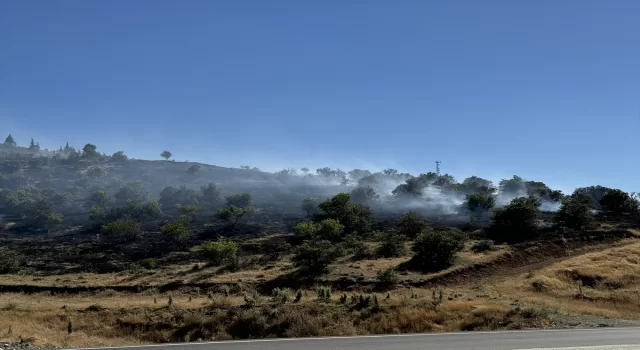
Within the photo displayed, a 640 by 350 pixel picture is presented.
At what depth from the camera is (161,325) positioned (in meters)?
25.4

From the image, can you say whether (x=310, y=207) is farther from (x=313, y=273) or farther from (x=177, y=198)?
(x=313, y=273)

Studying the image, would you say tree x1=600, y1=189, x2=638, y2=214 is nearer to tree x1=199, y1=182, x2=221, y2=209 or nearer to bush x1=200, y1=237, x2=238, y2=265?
bush x1=200, y1=237, x2=238, y2=265

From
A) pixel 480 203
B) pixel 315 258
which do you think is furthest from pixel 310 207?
pixel 315 258

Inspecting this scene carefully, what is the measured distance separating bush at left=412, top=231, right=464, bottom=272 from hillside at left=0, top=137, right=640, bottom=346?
126 millimetres

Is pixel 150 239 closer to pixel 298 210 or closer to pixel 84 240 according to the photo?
pixel 84 240

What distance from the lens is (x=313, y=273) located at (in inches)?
1657

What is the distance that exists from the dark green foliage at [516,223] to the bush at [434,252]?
14286 mm

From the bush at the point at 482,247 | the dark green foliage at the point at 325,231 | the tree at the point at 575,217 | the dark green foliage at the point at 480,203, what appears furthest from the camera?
the dark green foliage at the point at 480,203

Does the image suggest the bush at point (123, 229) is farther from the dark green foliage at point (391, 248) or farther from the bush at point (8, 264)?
the dark green foliage at point (391, 248)

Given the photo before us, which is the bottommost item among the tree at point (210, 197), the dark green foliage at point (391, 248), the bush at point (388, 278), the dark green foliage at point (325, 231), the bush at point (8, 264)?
the bush at point (8, 264)

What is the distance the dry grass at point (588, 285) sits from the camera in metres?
30.5

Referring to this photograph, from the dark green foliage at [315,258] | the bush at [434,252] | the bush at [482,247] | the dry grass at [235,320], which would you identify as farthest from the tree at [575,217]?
the dry grass at [235,320]

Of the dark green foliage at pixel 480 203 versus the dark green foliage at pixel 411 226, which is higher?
the dark green foliage at pixel 480 203

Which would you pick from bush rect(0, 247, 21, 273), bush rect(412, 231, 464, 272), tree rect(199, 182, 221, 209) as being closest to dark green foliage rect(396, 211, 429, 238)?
bush rect(412, 231, 464, 272)
